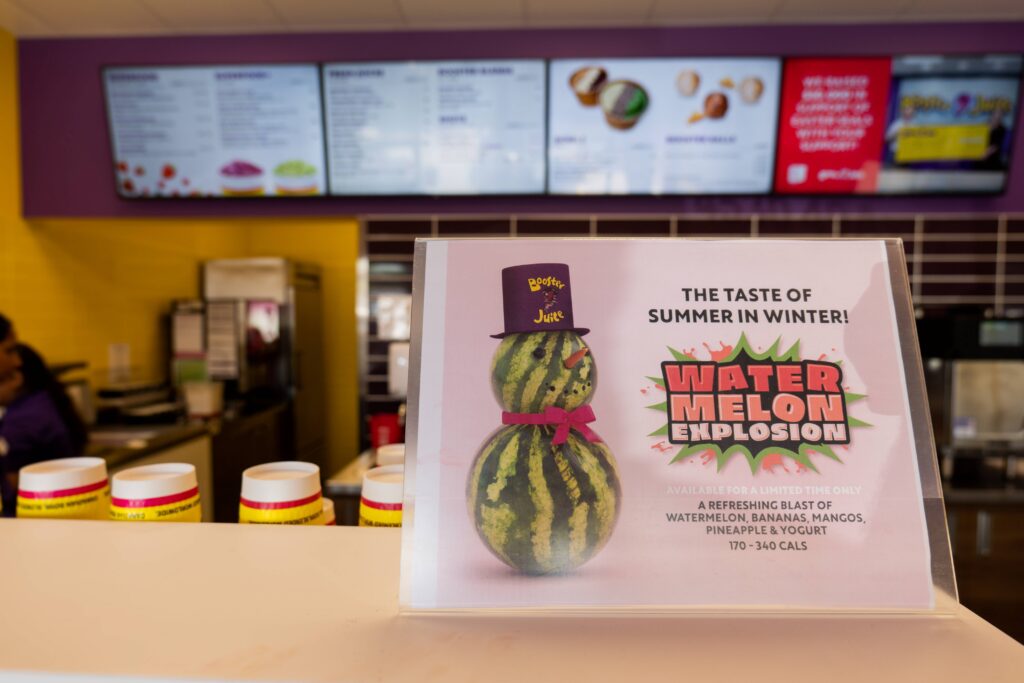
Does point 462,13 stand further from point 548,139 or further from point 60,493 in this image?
point 60,493

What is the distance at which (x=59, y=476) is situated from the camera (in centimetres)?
81

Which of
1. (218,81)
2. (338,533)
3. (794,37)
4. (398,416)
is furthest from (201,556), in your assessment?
(794,37)

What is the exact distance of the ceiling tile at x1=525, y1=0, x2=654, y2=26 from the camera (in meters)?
2.77

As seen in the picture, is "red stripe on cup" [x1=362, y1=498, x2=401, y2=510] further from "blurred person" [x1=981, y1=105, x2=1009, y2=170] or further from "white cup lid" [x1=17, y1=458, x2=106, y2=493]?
"blurred person" [x1=981, y1=105, x2=1009, y2=170]

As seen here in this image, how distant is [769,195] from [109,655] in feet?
10.1

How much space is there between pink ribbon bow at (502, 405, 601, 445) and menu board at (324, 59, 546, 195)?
2554 millimetres

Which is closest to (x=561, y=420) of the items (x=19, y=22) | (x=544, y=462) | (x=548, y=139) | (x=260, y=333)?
(x=544, y=462)

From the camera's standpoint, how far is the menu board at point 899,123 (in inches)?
112

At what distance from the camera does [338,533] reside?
2.45 ft

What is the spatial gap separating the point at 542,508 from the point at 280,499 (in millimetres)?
364

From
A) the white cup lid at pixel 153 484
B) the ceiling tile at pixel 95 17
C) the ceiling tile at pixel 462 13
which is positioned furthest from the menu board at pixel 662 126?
the white cup lid at pixel 153 484

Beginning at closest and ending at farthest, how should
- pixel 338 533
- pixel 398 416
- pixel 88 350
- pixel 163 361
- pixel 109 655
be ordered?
pixel 109 655, pixel 338 533, pixel 398 416, pixel 88 350, pixel 163 361

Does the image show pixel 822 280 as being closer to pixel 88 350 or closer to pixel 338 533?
pixel 338 533

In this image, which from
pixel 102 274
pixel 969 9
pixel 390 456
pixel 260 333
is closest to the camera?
pixel 390 456
